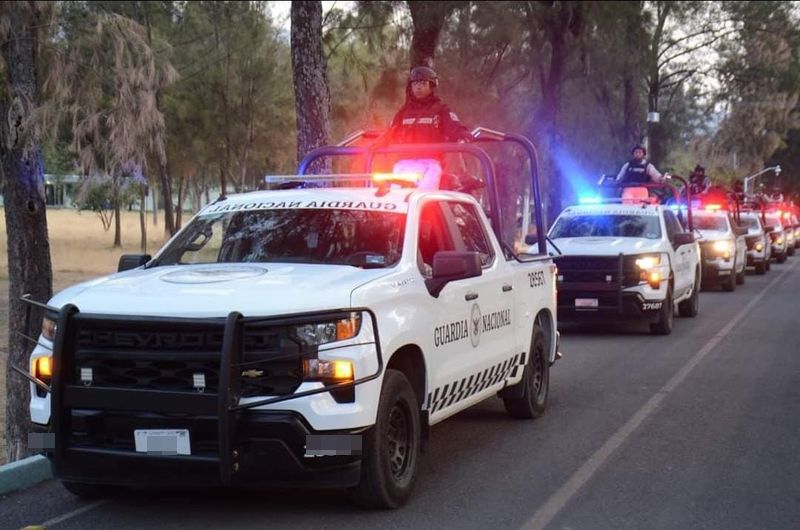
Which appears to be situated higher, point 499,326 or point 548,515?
point 499,326

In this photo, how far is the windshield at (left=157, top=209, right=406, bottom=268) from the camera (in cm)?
670

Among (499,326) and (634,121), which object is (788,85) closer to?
(634,121)

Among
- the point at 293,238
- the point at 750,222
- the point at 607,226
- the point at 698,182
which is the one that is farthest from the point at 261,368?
the point at 750,222

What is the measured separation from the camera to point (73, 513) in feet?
19.9

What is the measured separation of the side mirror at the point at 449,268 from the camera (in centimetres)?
641

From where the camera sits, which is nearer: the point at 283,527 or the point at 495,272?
the point at 283,527

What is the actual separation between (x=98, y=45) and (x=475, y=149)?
10.8 ft

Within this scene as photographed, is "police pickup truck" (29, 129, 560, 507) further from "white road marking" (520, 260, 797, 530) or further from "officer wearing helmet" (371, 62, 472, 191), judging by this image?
"officer wearing helmet" (371, 62, 472, 191)

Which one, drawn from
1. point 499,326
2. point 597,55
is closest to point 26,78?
point 499,326

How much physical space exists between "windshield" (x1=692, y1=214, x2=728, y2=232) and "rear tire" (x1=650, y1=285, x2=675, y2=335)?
30.9ft

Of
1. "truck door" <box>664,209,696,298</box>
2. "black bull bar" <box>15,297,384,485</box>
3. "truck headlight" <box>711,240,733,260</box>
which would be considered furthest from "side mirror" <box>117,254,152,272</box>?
"truck headlight" <box>711,240,733,260</box>

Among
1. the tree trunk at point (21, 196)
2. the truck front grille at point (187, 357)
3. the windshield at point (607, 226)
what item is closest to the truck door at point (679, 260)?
the windshield at point (607, 226)

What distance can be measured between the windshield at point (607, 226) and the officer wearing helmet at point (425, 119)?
583cm

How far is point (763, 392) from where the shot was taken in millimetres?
10133
